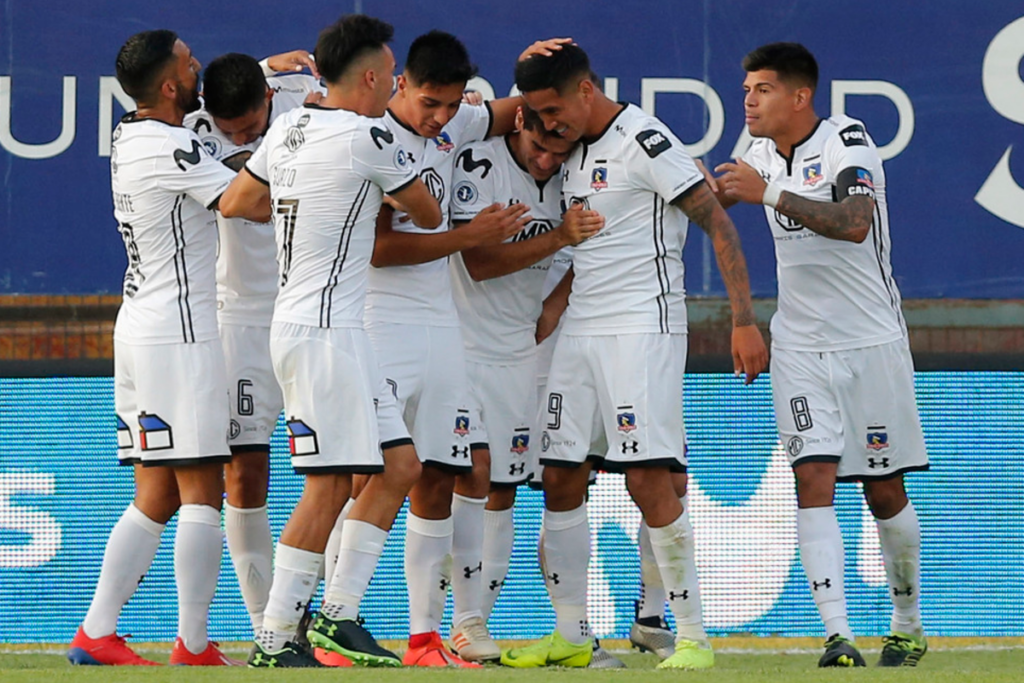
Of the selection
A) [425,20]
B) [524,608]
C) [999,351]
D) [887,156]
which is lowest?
[524,608]

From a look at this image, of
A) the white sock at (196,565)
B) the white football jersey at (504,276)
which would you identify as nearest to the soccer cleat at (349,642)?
the white sock at (196,565)

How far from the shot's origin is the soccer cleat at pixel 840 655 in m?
5.44

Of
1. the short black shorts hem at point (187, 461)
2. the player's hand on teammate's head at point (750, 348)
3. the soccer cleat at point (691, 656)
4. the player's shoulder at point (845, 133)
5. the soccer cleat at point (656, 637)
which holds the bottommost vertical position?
the soccer cleat at point (656, 637)

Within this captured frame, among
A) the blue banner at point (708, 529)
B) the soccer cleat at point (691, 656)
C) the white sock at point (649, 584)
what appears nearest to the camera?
the soccer cleat at point (691, 656)

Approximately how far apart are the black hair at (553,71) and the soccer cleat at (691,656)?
189 cm

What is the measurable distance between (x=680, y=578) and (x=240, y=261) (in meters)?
1.93

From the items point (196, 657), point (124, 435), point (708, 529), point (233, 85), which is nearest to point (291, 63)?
point (233, 85)

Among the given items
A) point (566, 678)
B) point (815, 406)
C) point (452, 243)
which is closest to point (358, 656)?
point (566, 678)

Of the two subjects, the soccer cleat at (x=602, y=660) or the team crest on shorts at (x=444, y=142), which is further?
the soccer cleat at (x=602, y=660)

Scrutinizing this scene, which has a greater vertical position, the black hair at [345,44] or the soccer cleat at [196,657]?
the black hair at [345,44]

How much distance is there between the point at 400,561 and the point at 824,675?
2.67 metres

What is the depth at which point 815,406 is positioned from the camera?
226 inches

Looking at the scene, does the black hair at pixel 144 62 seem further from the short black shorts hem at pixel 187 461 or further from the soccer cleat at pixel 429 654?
the soccer cleat at pixel 429 654

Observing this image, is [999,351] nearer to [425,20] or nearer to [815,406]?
[815,406]
